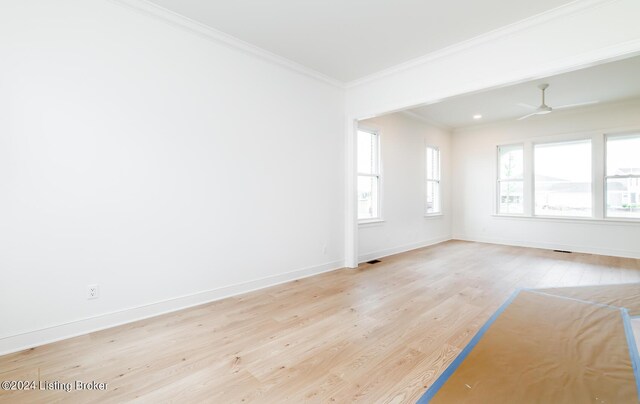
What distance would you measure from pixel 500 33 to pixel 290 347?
12.3 ft

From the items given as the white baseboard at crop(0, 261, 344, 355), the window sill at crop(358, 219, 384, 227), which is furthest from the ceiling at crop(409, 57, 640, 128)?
the white baseboard at crop(0, 261, 344, 355)

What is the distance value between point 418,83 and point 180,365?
155 inches

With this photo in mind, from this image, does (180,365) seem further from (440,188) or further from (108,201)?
(440,188)

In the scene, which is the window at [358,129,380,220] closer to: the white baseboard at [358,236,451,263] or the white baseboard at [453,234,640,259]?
the white baseboard at [358,236,451,263]

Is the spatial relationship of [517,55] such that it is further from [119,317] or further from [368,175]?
[119,317]

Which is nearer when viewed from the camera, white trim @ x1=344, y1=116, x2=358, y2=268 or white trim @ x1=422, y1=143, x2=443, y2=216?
white trim @ x1=344, y1=116, x2=358, y2=268

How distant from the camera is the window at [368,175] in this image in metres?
5.10

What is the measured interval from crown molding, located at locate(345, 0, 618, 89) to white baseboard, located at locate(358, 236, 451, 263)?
2.94 metres

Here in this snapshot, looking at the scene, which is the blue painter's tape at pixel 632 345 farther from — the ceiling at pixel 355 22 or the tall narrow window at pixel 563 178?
the tall narrow window at pixel 563 178

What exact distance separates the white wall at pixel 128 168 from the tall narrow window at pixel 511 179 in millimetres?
5683

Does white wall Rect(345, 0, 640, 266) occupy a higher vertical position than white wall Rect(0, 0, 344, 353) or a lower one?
higher

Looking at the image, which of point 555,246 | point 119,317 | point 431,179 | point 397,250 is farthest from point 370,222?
point 555,246

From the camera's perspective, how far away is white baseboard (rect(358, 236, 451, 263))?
5031mm

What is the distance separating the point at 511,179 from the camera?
6719 millimetres
